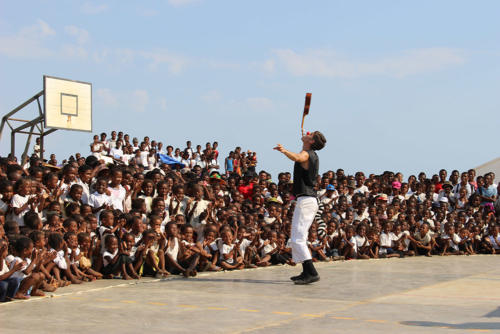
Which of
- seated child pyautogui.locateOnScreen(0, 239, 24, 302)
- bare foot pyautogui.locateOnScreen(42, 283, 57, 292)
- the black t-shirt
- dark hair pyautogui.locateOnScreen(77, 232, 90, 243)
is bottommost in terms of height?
bare foot pyautogui.locateOnScreen(42, 283, 57, 292)

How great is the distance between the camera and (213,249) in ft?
36.1

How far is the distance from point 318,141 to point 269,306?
9.03 feet

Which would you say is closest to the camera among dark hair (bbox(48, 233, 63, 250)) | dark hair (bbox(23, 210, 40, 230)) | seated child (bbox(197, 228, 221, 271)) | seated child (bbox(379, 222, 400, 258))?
dark hair (bbox(48, 233, 63, 250))

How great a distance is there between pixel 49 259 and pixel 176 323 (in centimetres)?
300

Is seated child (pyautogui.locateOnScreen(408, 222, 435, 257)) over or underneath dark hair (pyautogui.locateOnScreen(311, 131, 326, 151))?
underneath

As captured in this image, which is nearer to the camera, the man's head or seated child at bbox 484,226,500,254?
the man's head

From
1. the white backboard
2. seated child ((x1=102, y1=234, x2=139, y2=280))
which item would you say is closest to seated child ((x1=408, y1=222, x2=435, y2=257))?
seated child ((x1=102, y1=234, x2=139, y2=280))

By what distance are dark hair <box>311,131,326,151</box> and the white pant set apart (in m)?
0.71

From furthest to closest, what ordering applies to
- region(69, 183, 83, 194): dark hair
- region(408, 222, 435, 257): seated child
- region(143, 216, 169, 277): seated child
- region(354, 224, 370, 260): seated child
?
region(408, 222, 435, 257): seated child → region(354, 224, 370, 260): seated child → region(69, 183, 83, 194): dark hair → region(143, 216, 169, 277): seated child

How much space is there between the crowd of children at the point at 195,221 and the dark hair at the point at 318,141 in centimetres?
272

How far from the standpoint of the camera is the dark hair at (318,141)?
8.95m

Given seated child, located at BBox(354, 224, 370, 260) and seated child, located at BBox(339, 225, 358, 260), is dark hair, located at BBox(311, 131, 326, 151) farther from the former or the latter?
seated child, located at BBox(354, 224, 370, 260)

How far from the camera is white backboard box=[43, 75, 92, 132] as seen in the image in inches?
866

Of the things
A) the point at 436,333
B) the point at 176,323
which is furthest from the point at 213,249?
the point at 436,333
